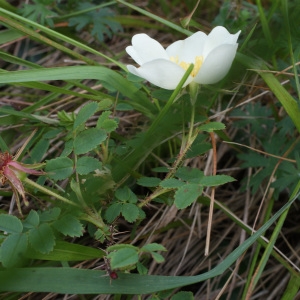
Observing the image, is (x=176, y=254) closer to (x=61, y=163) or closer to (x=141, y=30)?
(x=61, y=163)

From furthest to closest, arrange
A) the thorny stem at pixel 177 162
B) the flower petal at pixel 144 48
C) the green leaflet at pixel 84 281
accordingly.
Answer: the flower petal at pixel 144 48
the thorny stem at pixel 177 162
the green leaflet at pixel 84 281

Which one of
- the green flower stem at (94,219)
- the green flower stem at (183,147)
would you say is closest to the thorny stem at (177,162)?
the green flower stem at (183,147)

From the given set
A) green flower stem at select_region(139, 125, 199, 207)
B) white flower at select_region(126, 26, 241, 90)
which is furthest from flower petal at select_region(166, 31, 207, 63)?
green flower stem at select_region(139, 125, 199, 207)

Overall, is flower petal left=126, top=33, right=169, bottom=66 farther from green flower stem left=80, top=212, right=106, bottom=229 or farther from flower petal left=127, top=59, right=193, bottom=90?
green flower stem left=80, top=212, right=106, bottom=229

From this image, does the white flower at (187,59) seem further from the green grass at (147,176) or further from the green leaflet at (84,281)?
the green leaflet at (84,281)

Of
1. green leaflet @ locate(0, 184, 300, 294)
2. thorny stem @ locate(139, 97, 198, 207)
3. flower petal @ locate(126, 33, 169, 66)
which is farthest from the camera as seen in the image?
flower petal @ locate(126, 33, 169, 66)

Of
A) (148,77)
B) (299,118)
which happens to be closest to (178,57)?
(148,77)

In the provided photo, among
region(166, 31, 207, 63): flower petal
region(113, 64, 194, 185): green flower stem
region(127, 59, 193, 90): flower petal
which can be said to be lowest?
region(113, 64, 194, 185): green flower stem

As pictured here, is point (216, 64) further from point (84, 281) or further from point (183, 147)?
point (84, 281)
